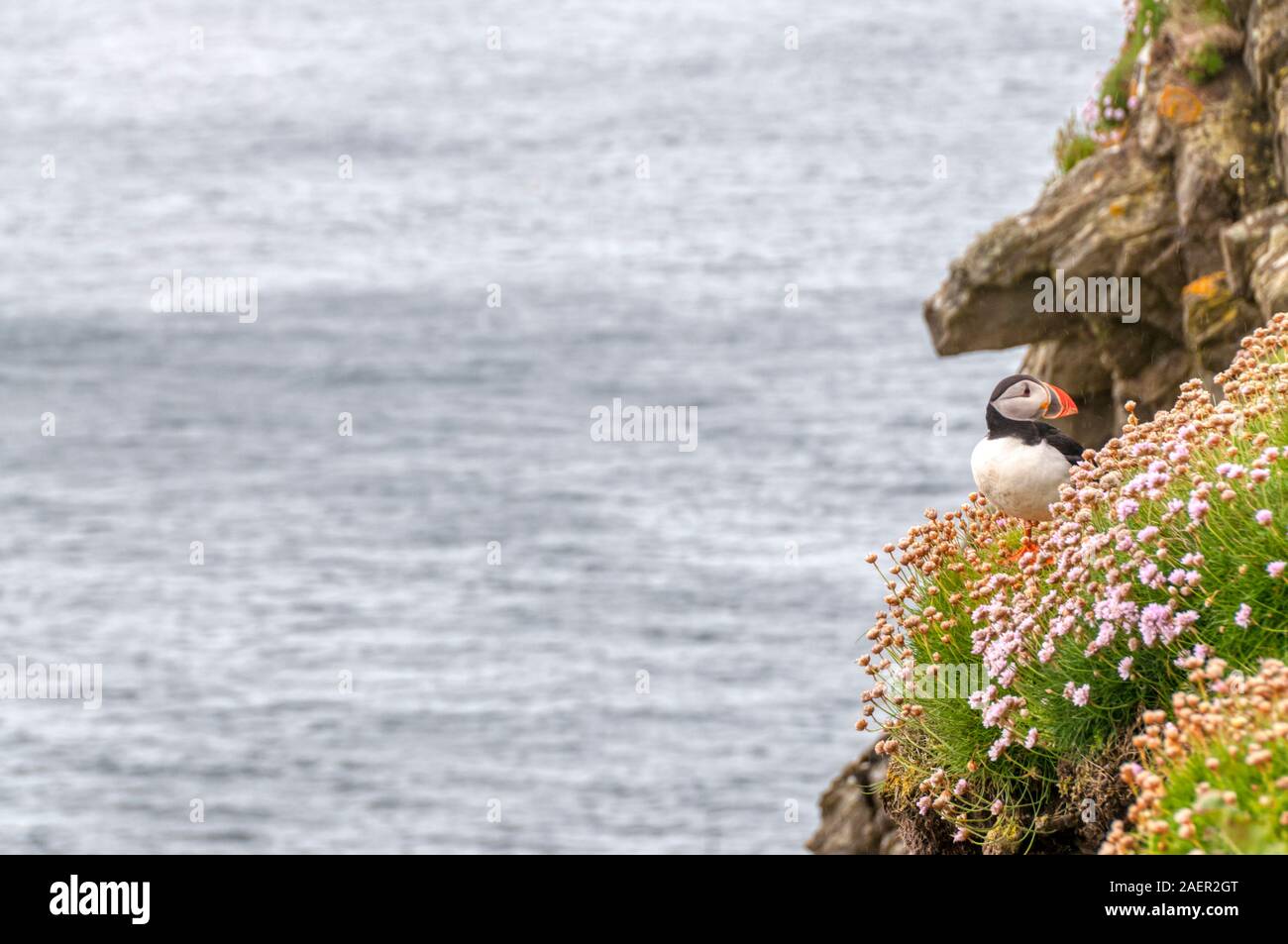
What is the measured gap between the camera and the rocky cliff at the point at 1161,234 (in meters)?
13.9

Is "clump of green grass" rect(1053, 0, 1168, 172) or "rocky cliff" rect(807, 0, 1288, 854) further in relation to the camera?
"clump of green grass" rect(1053, 0, 1168, 172)

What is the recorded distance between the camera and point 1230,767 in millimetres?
5777

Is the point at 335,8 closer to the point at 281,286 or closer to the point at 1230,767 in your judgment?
the point at 281,286

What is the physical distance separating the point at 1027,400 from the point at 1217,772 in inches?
113

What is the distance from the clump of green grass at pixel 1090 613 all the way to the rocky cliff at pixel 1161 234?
535 centimetres

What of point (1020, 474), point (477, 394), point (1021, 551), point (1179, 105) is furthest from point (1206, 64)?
point (477, 394)

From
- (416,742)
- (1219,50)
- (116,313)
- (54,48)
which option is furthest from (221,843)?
(54,48)

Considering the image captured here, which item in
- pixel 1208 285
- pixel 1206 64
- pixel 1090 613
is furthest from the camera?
pixel 1206 64

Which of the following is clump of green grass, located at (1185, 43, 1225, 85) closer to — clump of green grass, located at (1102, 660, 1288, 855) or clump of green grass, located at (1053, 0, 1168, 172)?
clump of green grass, located at (1053, 0, 1168, 172)

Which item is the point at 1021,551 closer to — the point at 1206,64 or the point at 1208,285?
the point at 1208,285

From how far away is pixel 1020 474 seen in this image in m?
8.20

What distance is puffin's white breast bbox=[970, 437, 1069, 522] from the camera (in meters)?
8.16

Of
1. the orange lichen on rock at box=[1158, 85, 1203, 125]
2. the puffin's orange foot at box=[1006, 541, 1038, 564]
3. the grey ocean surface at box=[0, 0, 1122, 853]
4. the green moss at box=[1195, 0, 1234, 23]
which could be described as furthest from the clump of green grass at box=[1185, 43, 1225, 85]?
the grey ocean surface at box=[0, 0, 1122, 853]

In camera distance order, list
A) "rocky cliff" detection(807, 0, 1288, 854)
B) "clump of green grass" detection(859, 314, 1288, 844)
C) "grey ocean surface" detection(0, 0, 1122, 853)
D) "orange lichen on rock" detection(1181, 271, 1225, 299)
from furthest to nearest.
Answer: "grey ocean surface" detection(0, 0, 1122, 853), "orange lichen on rock" detection(1181, 271, 1225, 299), "rocky cliff" detection(807, 0, 1288, 854), "clump of green grass" detection(859, 314, 1288, 844)
